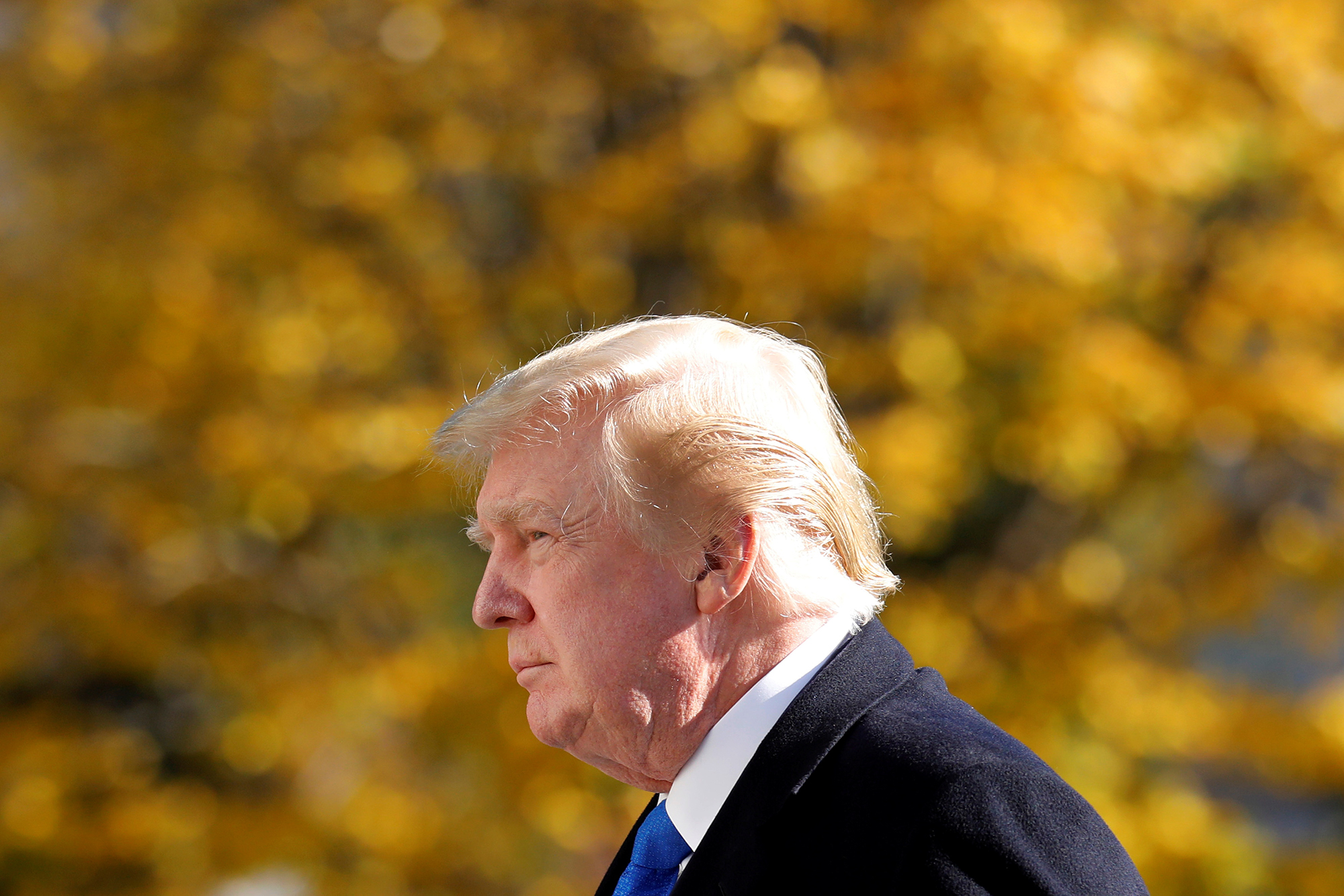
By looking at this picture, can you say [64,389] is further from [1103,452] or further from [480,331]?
[1103,452]

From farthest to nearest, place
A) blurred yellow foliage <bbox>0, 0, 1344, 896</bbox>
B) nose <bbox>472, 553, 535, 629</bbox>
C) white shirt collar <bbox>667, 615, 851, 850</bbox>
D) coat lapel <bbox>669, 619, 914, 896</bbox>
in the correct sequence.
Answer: blurred yellow foliage <bbox>0, 0, 1344, 896</bbox> < nose <bbox>472, 553, 535, 629</bbox> < white shirt collar <bbox>667, 615, 851, 850</bbox> < coat lapel <bbox>669, 619, 914, 896</bbox>

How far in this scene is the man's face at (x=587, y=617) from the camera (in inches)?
62.6

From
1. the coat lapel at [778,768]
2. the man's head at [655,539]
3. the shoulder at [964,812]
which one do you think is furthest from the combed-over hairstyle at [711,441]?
the shoulder at [964,812]

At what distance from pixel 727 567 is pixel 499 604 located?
→ 0.34 metres

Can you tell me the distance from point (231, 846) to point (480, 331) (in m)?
2.02

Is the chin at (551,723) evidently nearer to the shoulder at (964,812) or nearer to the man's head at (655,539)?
the man's head at (655,539)

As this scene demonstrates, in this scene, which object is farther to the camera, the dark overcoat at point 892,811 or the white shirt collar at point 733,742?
the white shirt collar at point 733,742

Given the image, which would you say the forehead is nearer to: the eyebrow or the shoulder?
the eyebrow

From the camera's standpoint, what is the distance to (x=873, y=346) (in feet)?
13.4

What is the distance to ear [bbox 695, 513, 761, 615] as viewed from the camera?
5.25 feet

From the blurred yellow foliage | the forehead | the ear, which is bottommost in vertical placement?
the blurred yellow foliage

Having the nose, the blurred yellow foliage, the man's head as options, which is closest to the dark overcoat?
the man's head

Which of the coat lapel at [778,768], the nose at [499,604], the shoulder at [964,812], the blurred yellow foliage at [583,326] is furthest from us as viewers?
the blurred yellow foliage at [583,326]

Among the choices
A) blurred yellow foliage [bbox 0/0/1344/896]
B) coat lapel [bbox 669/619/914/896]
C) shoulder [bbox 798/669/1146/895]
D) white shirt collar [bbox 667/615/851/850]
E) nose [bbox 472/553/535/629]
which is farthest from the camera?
blurred yellow foliage [bbox 0/0/1344/896]
